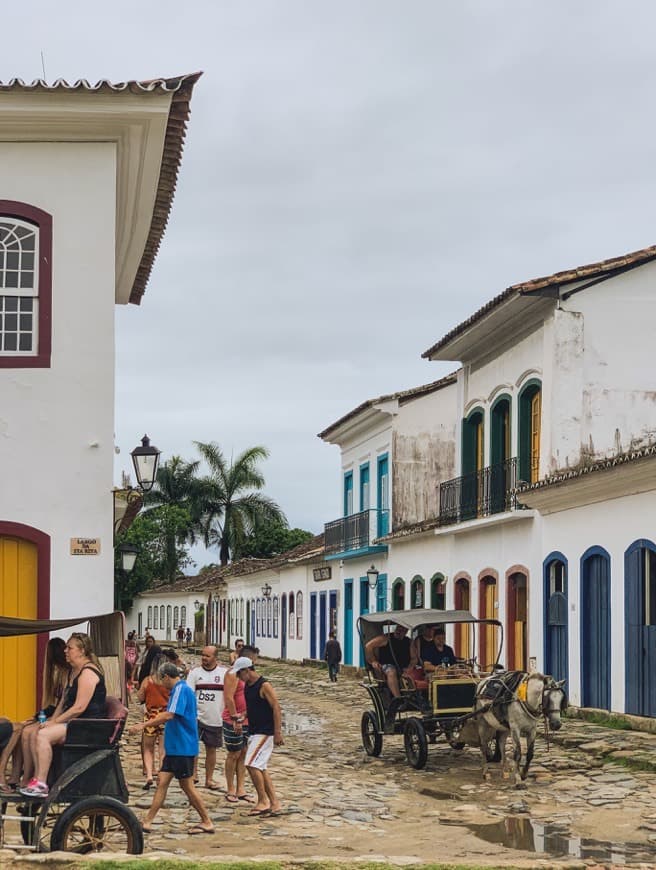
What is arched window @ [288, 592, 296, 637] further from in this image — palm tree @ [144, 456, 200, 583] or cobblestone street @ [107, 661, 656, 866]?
cobblestone street @ [107, 661, 656, 866]

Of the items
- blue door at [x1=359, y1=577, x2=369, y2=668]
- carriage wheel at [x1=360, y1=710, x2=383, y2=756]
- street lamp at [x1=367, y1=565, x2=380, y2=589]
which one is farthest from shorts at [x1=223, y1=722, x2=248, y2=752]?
blue door at [x1=359, y1=577, x2=369, y2=668]

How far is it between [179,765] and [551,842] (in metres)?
2.93

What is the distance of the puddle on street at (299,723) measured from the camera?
19916 millimetres

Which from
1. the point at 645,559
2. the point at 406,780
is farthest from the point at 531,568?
the point at 406,780

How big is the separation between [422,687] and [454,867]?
7.53 meters

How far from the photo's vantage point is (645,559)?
17.9 meters

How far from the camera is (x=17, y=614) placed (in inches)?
484

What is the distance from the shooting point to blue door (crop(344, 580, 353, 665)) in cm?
3594

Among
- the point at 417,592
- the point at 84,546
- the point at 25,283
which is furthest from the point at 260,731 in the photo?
the point at 417,592

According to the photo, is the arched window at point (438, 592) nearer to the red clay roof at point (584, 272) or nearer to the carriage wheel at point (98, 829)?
the red clay roof at point (584, 272)

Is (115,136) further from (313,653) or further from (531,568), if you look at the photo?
(313,653)

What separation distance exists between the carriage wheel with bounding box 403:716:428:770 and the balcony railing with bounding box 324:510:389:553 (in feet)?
62.5

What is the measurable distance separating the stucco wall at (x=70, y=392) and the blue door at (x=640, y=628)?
807cm

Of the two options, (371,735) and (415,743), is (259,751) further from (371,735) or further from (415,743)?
(371,735)
